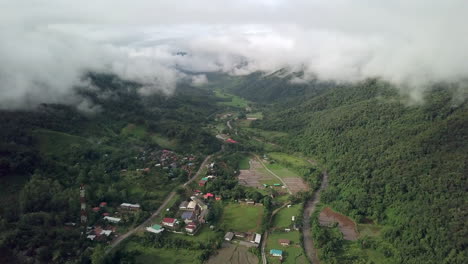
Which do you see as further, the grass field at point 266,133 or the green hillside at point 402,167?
the grass field at point 266,133

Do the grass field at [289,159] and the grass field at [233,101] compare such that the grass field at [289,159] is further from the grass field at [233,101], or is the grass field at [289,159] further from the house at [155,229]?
the grass field at [233,101]

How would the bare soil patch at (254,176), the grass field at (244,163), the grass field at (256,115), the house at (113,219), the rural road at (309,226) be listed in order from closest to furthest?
the rural road at (309,226)
the house at (113,219)
the bare soil patch at (254,176)
the grass field at (244,163)
the grass field at (256,115)

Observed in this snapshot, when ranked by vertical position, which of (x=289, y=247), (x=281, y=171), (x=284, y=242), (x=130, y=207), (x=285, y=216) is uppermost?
(x=281, y=171)

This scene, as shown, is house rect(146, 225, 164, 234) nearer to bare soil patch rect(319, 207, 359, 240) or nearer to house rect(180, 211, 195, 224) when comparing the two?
house rect(180, 211, 195, 224)

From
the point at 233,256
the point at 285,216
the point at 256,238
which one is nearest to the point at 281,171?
the point at 285,216

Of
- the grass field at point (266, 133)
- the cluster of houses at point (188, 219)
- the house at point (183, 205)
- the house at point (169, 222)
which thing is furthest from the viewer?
the grass field at point (266, 133)

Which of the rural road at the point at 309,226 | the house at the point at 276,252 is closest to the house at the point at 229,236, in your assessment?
the house at the point at 276,252

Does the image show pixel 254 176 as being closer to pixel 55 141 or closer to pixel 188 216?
pixel 188 216
